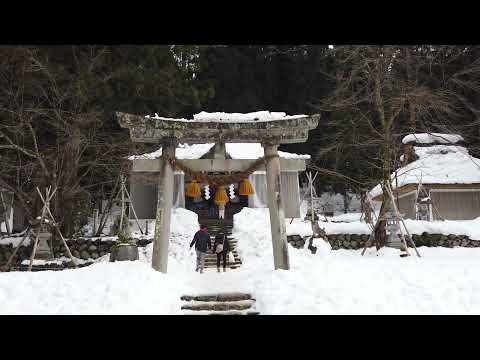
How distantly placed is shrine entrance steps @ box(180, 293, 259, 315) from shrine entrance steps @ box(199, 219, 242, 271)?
5.98 metres

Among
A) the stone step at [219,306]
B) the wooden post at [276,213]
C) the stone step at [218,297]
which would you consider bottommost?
the stone step at [219,306]

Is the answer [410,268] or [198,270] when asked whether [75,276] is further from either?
[410,268]

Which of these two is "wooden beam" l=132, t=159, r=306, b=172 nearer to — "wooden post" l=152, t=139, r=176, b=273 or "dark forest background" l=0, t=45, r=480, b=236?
"wooden post" l=152, t=139, r=176, b=273

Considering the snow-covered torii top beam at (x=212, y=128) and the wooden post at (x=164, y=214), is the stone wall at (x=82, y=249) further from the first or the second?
the snow-covered torii top beam at (x=212, y=128)

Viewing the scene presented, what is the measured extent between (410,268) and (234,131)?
5065mm

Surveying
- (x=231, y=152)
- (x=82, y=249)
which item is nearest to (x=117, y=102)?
(x=231, y=152)

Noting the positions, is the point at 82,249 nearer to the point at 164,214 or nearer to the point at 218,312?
the point at 164,214

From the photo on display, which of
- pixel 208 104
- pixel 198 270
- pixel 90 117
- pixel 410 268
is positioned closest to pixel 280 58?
pixel 208 104

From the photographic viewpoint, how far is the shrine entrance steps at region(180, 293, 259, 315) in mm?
8759

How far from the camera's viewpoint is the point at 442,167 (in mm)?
22484

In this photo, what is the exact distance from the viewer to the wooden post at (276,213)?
1073 centimetres

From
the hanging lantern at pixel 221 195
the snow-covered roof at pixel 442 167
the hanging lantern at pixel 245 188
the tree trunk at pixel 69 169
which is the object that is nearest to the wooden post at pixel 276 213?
the hanging lantern at pixel 245 188

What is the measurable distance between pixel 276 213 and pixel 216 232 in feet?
33.1

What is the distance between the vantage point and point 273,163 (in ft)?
36.5
